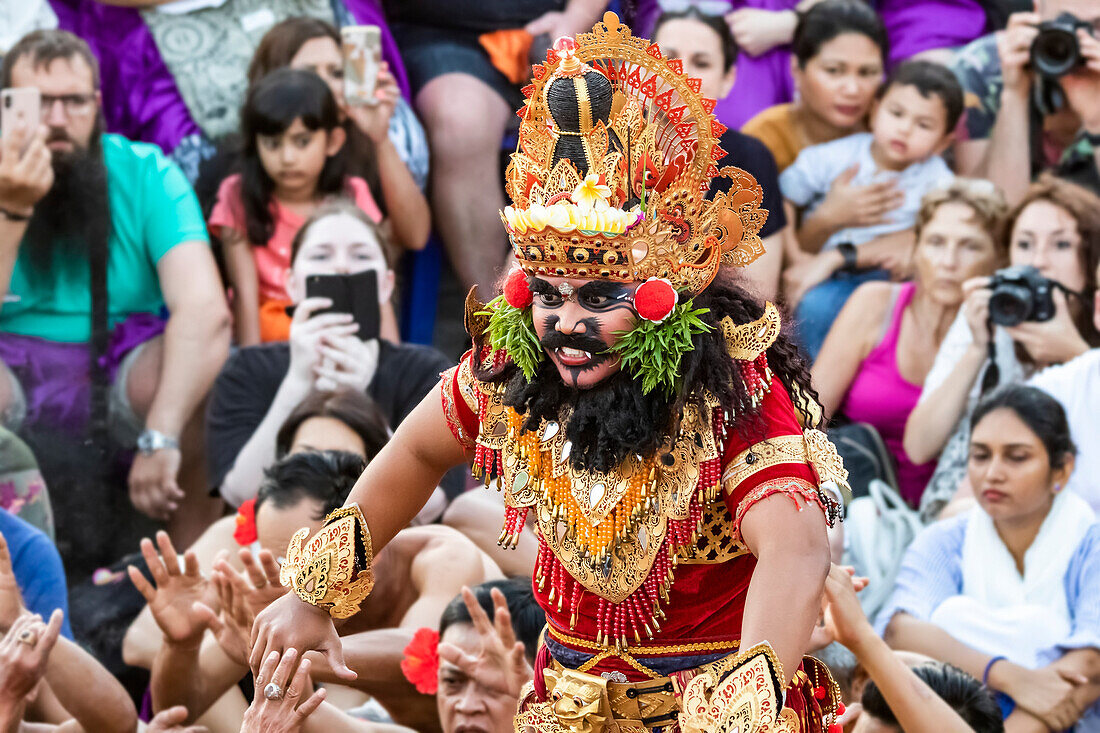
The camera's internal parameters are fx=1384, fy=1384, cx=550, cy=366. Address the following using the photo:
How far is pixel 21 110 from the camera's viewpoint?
15.2 feet

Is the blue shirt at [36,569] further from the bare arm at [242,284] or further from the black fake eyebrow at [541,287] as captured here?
the black fake eyebrow at [541,287]

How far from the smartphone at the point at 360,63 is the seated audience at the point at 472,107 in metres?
0.21

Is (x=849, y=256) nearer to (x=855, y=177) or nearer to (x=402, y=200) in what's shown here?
(x=855, y=177)

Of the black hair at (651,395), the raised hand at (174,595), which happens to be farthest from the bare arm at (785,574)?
the raised hand at (174,595)

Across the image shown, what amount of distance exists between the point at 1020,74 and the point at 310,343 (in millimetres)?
2656

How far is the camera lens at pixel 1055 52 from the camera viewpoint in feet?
15.6

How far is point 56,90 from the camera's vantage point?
4707 mm

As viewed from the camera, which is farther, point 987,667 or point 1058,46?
point 1058,46

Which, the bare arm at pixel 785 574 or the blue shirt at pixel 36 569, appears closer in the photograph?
the bare arm at pixel 785 574

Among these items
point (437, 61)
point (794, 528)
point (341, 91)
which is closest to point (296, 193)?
point (341, 91)

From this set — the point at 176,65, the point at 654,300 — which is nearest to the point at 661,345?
the point at 654,300

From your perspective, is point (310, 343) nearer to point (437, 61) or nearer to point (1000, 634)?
point (437, 61)

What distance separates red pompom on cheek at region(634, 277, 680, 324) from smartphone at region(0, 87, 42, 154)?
3.12 m

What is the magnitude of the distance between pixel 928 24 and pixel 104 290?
308cm
